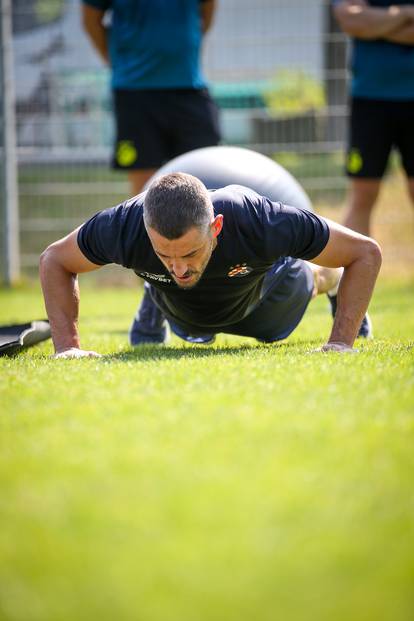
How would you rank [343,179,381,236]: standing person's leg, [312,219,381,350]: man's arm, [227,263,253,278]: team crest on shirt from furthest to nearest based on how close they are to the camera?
1. [343,179,381,236]: standing person's leg
2. [312,219,381,350]: man's arm
3. [227,263,253,278]: team crest on shirt

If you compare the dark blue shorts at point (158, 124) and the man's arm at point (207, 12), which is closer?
the dark blue shorts at point (158, 124)

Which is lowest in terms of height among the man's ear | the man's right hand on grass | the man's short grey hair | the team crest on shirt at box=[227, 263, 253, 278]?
the man's right hand on grass

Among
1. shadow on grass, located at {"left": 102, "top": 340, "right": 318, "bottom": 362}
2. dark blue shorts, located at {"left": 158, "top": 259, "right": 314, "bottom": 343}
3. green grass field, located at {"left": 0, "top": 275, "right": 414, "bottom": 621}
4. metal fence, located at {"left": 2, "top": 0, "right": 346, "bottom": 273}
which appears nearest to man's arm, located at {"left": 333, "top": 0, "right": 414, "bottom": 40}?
dark blue shorts, located at {"left": 158, "top": 259, "right": 314, "bottom": 343}

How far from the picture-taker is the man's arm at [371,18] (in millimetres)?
6094

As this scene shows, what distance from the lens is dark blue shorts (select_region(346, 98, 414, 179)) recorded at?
631 cm

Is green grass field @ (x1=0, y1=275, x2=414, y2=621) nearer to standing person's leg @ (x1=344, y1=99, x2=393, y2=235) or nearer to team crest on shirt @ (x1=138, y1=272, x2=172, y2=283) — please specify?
team crest on shirt @ (x1=138, y1=272, x2=172, y2=283)

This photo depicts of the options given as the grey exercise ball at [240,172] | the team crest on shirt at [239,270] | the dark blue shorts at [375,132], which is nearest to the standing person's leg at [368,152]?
the dark blue shorts at [375,132]

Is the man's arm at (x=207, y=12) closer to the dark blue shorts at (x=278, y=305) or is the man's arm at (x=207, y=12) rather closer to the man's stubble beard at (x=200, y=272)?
the dark blue shorts at (x=278, y=305)

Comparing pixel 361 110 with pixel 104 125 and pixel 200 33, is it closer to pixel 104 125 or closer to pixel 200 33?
pixel 200 33

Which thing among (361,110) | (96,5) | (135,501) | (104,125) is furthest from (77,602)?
(104,125)

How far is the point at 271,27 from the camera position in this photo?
8.99 meters

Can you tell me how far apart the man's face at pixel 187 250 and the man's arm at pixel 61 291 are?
57 cm

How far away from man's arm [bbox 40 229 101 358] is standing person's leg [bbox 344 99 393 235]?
9.45 feet

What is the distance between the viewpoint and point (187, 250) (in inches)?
132
